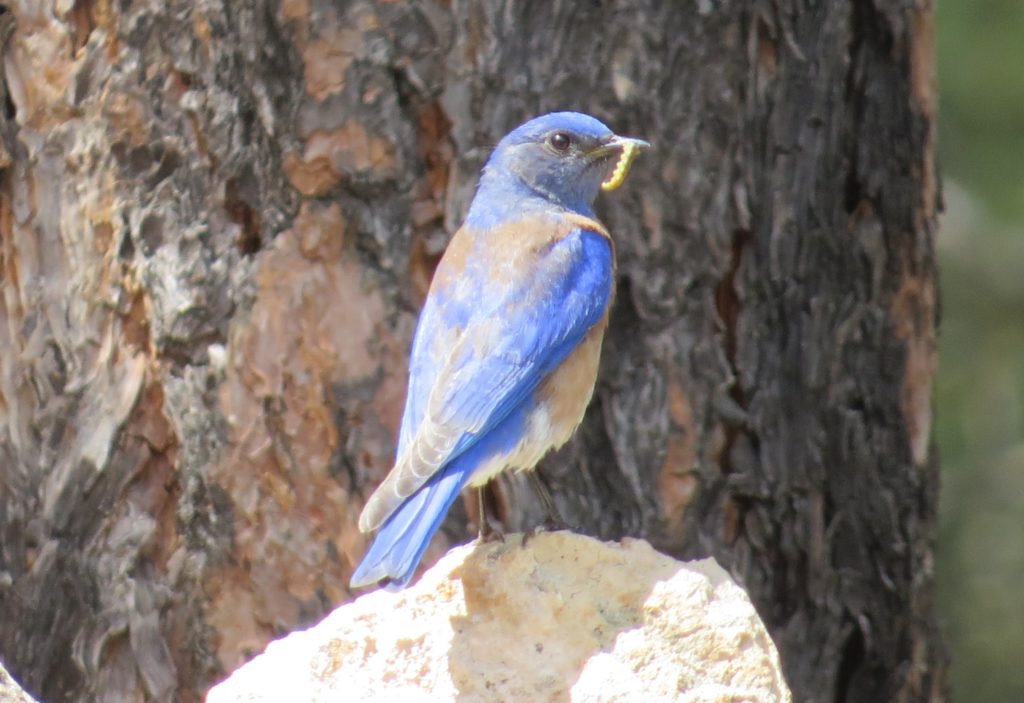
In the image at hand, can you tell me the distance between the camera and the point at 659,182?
4887 millimetres

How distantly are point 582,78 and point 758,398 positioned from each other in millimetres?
1014

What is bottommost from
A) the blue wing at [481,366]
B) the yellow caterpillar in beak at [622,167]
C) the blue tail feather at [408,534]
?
the blue tail feather at [408,534]

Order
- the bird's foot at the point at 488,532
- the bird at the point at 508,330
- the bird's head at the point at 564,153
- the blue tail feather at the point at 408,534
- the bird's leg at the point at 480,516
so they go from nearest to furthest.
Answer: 1. the blue tail feather at the point at 408,534
2. the bird at the point at 508,330
3. the bird's foot at the point at 488,532
4. the bird's leg at the point at 480,516
5. the bird's head at the point at 564,153

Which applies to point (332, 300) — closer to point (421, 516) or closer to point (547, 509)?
point (547, 509)

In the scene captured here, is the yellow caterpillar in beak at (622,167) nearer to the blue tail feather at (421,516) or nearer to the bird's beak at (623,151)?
the bird's beak at (623,151)

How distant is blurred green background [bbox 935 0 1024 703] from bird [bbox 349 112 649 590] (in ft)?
11.1

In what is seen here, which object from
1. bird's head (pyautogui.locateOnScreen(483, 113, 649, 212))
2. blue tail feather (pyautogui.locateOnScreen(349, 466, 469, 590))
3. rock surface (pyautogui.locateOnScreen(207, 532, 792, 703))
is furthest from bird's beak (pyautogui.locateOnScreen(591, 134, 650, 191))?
rock surface (pyautogui.locateOnScreen(207, 532, 792, 703))

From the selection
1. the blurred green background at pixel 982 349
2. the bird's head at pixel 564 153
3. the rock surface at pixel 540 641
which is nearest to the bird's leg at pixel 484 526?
the rock surface at pixel 540 641

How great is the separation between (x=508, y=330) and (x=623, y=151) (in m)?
0.60

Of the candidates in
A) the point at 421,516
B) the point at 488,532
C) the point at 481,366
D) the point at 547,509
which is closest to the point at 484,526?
the point at 488,532

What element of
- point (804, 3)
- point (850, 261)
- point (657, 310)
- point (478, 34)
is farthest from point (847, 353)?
point (478, 34)

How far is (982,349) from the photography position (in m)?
7.99

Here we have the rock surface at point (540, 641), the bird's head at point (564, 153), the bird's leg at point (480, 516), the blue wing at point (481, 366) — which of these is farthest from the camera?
the bird's head at point (564, 153)

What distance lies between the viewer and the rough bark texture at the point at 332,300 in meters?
4.75
